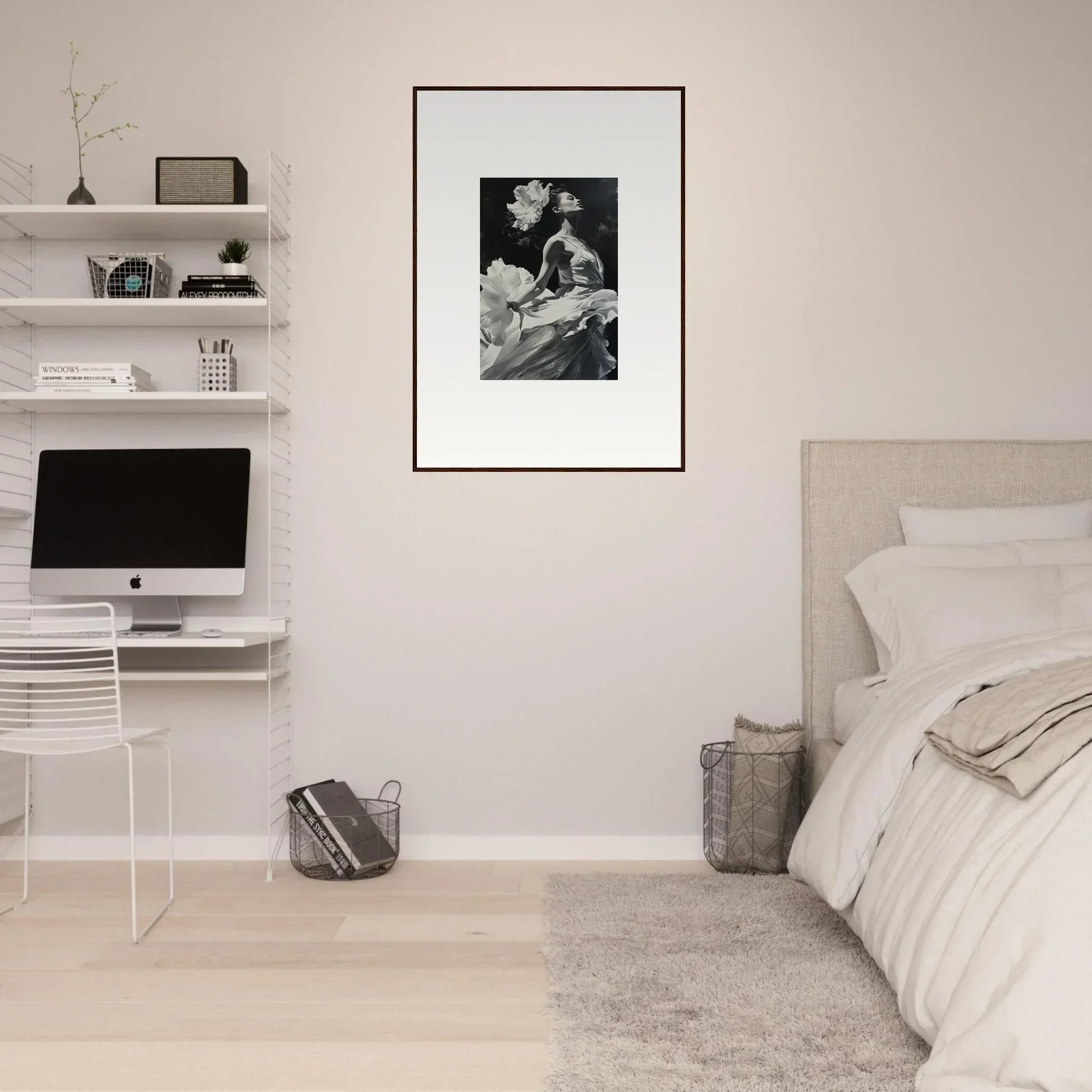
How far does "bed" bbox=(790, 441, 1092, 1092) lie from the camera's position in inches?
60.8

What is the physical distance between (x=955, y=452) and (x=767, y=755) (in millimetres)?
1133

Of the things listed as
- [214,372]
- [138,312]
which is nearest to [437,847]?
[214,372]

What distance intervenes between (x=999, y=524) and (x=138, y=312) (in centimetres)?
267

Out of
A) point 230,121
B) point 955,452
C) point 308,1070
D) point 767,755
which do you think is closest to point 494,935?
point 308,1070

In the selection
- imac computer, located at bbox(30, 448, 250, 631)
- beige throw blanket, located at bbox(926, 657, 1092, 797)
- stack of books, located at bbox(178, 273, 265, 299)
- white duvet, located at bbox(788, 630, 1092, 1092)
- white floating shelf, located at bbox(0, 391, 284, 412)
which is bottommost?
white duvet, located at bbox(788, 630, 1092, 1092)

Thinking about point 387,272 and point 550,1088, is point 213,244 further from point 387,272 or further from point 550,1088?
point 550,1088

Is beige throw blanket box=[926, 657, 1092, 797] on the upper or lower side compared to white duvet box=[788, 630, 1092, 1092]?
upper

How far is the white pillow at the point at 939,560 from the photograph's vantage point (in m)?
2.93

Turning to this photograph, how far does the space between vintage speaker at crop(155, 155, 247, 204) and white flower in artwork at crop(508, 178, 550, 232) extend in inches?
34.0

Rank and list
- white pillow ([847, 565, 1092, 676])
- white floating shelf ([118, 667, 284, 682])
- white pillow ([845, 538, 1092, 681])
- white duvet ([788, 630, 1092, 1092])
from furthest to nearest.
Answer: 1. white floating shelf ([118, 667, 284, 682])
2. white pillow ([845, 538, 1092, 681])
3. white pillow ([847, 565, 1092, 676])
4. white duvet ([788, 630, 1092, 1092])

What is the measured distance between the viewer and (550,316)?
341cm

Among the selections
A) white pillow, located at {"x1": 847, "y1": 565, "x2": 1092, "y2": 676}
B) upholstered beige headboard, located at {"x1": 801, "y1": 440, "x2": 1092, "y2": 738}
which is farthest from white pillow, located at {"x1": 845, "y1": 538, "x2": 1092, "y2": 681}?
upholstered beige headboard, located at {"x1": 801, "y1": 440, "x2": 1092, "y2": 738}

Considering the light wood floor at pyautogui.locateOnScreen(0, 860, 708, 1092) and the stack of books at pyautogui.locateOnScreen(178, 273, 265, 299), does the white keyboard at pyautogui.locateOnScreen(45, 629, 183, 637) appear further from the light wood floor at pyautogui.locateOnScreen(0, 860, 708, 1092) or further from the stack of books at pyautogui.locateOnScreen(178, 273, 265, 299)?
the stack of books at pyautogui.locateOnScreen(178, 273, 265, 299)

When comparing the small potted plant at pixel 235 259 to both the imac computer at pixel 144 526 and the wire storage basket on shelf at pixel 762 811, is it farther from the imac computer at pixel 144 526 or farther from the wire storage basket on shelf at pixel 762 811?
the wire storage basket on shelf at pixel 762 811
